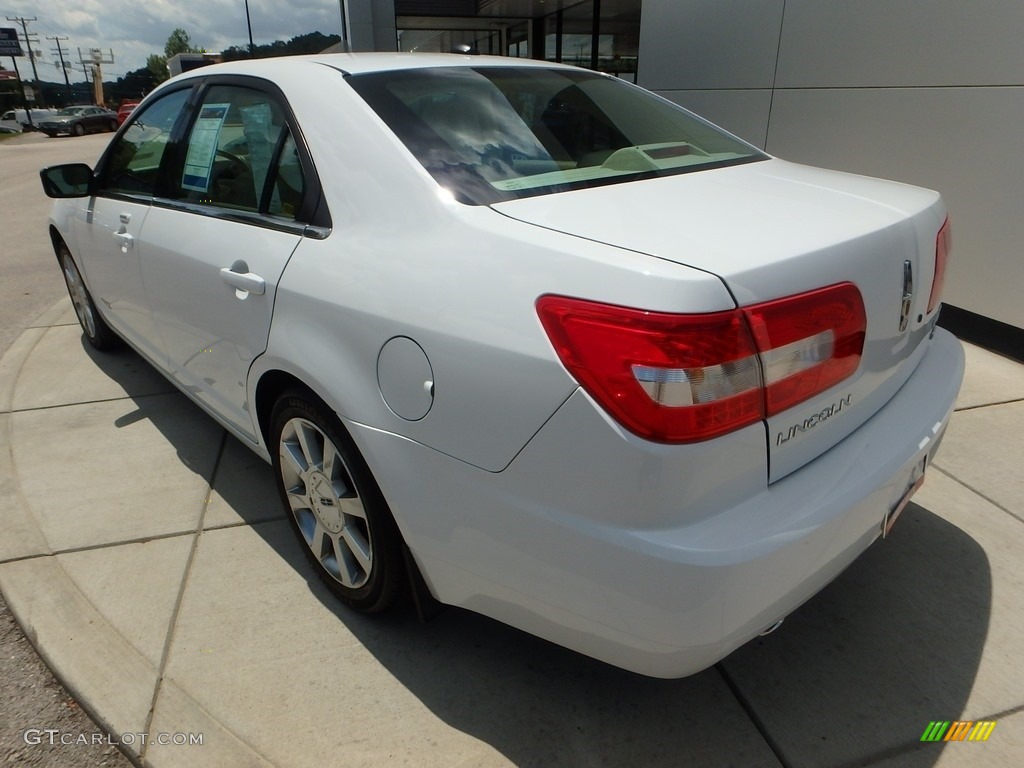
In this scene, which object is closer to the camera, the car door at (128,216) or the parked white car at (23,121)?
the car door at (128,216)

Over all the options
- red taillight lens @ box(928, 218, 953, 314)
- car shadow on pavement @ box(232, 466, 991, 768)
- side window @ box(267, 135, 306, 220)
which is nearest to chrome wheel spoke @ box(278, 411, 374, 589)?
car shadow on pavement @ box(232, 466, 991, 768)

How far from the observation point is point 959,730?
1.98 meters

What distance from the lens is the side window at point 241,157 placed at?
91.4 inches

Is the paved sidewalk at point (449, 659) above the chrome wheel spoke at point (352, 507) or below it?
below

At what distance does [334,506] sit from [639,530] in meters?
1.11

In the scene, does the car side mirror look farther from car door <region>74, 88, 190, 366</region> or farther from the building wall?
the building wall

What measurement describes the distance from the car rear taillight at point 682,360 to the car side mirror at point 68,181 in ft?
10.4

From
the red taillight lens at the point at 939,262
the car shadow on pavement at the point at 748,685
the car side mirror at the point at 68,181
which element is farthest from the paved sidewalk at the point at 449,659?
the car side mirror at the point at 68,181

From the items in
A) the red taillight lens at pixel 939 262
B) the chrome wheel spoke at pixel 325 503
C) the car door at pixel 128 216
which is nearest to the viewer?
the red taillight lens at pixel 939 262

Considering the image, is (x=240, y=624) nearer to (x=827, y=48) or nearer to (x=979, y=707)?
(x=979, y=707)

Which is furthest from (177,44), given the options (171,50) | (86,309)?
(86,309)

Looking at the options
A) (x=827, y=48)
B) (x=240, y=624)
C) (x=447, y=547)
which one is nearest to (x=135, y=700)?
(x=240, y=624)

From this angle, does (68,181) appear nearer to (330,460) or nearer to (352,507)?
(330,460)

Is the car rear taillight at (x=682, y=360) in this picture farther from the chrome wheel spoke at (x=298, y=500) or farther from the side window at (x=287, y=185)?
the chrome wheel spoke at (x=298, y=500)
